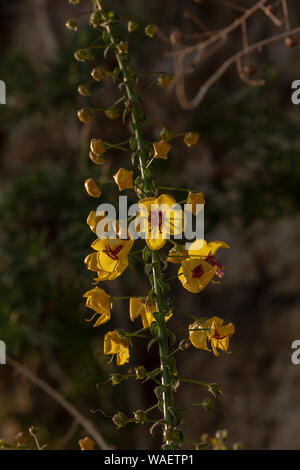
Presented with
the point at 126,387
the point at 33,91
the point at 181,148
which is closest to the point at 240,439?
the point at 126,387

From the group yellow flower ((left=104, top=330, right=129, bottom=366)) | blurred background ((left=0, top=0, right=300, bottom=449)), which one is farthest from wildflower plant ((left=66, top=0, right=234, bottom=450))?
blurred background ((left=0, top=0, right=300, bottom=449))

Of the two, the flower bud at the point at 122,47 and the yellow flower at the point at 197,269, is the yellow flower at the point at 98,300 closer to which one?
the yellow flower at the point at 197,269

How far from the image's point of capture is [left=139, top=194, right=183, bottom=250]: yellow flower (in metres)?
0.88

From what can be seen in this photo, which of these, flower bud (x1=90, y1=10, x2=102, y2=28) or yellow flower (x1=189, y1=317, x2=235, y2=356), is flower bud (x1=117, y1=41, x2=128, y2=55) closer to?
flower bud (x1=90, y1=10, x2=102, y2=28)

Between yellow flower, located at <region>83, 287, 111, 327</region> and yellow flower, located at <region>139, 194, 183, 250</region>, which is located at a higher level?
yellow flower, located at <region>139, 194, 183, 250</region>

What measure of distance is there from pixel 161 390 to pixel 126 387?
193cm

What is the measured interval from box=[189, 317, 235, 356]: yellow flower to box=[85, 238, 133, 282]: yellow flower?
6.6 inches

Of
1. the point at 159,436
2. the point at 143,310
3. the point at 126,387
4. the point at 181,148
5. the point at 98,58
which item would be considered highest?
the point at 98,58

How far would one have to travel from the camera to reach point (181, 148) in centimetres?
321

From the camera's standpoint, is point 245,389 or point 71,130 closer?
point 245,389

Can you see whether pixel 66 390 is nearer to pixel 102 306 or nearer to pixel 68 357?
pixel 68 357

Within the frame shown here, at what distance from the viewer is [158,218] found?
889 millimetres

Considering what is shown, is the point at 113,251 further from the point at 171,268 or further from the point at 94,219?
the point at 171,268

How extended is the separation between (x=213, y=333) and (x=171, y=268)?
2.19m
